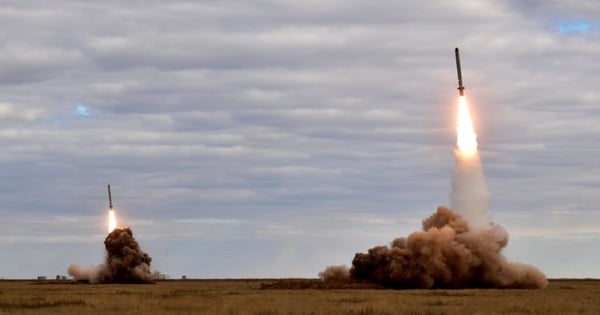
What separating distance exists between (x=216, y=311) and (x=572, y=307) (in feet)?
73.8

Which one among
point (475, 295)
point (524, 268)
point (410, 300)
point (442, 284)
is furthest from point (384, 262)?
point (410, 300)

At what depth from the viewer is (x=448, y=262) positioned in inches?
4392

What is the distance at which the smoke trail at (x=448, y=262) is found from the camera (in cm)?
10906

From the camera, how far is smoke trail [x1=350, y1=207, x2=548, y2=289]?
109062 mm

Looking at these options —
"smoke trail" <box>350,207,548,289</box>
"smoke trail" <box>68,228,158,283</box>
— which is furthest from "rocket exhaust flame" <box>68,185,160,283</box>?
"smoke trail" <box>350,207,548,289</box>

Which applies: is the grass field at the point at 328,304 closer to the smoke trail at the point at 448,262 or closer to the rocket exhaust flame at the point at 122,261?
the smoke trail at the point at 448,262

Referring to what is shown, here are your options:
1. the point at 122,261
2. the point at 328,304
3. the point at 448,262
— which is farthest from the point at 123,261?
the point at 328,304

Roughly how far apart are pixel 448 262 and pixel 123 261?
5675 cm

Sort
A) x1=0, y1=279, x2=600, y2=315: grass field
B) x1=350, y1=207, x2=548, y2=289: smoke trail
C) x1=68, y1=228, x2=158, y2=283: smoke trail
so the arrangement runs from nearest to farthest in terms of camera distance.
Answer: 1. x1=0, y1=279, x2=600, y2=315: grass field
2. x1=350, y1=207, x2=548, y2=289: smoke trail
3. x1=68, y1=228, x2=158, y2=283: smoke trail

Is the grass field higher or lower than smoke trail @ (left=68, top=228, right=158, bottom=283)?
lower

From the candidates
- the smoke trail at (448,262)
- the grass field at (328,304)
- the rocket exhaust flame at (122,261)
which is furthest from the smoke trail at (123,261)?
the grass field at (328,304)

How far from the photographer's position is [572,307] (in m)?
71.7

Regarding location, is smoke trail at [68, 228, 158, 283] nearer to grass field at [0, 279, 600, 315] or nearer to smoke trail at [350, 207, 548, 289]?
smoke trail at [350, 207, 548, 289]

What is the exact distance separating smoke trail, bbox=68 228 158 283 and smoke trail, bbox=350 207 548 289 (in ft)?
155
